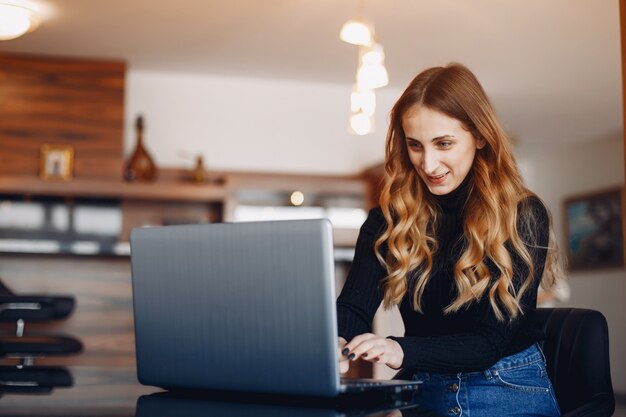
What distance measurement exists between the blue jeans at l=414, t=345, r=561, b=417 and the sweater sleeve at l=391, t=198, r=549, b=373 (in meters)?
0.03

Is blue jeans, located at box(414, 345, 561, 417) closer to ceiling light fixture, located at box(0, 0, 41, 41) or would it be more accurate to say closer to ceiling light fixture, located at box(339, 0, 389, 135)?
ceiling light fixture, located at box(339, 0, 389, 135)

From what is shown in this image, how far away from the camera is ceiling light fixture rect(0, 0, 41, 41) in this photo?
396 centimetres

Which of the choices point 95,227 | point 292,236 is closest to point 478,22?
point 95,227

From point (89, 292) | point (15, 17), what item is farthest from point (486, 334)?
point (89, 292)

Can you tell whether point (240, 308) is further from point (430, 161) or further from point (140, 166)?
point (140, 166)

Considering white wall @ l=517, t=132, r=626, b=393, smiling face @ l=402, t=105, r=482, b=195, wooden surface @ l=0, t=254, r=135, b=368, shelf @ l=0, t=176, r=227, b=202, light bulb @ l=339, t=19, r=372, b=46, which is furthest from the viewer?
white wall @ l=517, t=132, r=626, b=393

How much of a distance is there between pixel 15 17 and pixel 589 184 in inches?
220

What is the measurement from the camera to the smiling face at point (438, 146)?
160 cm

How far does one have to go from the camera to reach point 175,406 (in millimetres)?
1157

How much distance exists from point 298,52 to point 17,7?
1823 millimetres

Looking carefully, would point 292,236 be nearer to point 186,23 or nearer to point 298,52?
point 186,23

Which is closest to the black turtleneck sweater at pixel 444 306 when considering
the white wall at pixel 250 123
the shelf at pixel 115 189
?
the shelf at pixel 115 189

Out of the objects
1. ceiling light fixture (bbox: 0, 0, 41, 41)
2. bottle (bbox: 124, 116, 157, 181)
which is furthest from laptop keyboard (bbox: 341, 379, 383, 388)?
bottle (bbox: 124, 116, 157, 181)

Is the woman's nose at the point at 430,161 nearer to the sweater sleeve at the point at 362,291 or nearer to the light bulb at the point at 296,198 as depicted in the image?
the sweater sleeve at the point at 362,291
